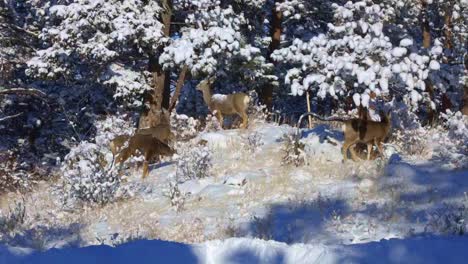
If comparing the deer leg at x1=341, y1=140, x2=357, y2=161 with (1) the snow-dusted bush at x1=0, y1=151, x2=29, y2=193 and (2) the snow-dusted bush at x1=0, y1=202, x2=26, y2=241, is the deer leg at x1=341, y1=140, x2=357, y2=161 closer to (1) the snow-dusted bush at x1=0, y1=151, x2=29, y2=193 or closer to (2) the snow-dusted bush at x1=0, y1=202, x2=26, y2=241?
(2) the snow-dusted bush at x1=0, y1=202, x2=26, y2=241

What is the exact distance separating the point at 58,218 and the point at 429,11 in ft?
32.2

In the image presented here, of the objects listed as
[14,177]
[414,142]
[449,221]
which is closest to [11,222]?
[14,177]

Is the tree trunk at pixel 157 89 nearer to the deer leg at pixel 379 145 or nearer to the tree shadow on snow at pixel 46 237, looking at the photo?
the deer leg at pixel 379 145

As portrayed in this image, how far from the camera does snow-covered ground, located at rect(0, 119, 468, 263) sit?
4.24 m

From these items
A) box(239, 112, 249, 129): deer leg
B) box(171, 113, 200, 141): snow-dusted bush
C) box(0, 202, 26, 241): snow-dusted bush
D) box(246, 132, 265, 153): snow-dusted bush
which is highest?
box(239, 112, 249, 129): deer leg

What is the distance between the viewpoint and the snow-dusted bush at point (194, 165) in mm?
9688

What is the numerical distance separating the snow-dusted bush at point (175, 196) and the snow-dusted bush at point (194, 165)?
921mm

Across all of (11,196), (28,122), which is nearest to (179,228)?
(11,196)

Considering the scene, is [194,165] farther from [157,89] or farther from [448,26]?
[448,26]

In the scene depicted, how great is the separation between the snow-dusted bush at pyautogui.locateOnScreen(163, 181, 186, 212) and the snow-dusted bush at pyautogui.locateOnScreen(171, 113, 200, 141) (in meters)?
4.08

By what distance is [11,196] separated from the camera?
1094cm

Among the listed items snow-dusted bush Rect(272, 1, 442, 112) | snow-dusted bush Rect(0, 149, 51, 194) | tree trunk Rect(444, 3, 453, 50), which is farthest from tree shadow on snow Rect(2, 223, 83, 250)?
tree trunk Rect(444, 3, 453, 50)

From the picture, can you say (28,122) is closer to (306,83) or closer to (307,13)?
(307,13)

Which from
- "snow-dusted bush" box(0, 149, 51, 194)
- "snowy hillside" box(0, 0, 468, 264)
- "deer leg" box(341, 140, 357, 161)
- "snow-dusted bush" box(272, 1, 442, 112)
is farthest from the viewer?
"snow-dusted bush" box(0, 149, 51, 194)
